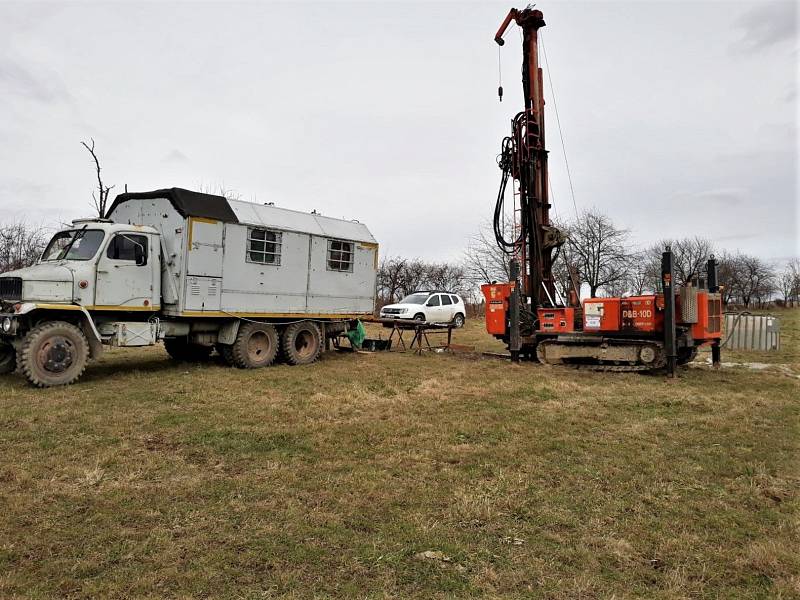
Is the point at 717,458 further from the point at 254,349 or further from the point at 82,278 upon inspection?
the point at 82,278

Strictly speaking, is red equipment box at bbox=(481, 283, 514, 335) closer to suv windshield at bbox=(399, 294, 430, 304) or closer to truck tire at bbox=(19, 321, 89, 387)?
suv windshield at bbox=(399, 294, 430, 304)

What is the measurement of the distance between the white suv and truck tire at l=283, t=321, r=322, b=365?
7074 millimetres

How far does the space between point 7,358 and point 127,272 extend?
8.80 feet

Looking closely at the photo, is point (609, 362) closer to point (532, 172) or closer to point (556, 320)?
point (556, 320)

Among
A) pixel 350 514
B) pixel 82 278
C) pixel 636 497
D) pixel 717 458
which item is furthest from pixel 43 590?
pixel 82 278

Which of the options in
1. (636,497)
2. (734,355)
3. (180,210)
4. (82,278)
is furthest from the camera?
(734,355)

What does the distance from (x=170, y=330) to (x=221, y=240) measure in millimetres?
2078

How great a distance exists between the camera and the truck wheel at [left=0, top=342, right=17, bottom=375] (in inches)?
393

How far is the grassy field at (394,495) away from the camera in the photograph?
10.6 feet

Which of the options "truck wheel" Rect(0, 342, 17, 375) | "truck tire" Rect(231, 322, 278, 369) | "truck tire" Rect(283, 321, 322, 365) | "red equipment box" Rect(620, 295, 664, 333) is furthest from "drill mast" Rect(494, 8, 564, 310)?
"truck wheel" Rect(0, 342, 17, 375)

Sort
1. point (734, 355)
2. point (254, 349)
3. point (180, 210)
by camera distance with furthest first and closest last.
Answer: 1. point (734, 355)
2. point (254, 349)
3. point (180, 210)

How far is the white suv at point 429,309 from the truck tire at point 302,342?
7074mm

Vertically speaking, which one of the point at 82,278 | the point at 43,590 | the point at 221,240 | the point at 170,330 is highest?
the point at 221,240

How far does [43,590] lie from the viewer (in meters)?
3.00
